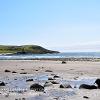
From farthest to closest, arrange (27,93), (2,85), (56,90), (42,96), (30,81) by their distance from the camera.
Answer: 1. (30,81)
2. (2,85)
3. (56,90)
4. (27,93)
5. (42,96)

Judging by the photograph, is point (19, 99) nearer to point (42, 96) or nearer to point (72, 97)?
point (42, 96)

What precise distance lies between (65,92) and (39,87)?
94.6 inches

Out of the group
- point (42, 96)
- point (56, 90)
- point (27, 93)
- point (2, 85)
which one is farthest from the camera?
point (2, 85)

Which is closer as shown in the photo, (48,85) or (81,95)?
(81,95)

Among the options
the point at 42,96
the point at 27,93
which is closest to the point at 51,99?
the point at 42,96

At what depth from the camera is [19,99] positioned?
1894cm

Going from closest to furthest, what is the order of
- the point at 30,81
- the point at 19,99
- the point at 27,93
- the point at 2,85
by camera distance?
the point at 19,99 < the point at 27,93 < the point at 2,85 < the point at 30,81

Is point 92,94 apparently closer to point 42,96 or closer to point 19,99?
point 42,96

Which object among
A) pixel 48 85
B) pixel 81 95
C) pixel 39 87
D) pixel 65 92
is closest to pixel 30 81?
pixel 48 85

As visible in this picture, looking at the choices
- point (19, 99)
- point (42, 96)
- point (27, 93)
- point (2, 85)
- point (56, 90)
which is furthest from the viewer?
point (2, 85)

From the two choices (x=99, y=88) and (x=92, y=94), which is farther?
(x=99, y=88)

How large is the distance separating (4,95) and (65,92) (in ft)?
14.6

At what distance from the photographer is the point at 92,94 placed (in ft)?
69.9

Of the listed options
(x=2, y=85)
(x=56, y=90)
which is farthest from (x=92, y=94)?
(x=2, y=85)
